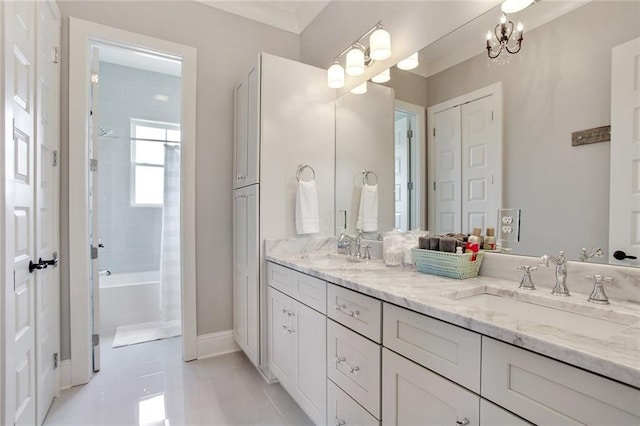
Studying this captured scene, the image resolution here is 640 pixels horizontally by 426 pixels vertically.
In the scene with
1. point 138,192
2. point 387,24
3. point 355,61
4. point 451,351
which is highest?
point 387,24

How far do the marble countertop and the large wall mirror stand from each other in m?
0.24

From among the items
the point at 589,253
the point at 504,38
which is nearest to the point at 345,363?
the point at 589,253

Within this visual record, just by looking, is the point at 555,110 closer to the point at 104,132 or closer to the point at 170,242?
the point at 170,242

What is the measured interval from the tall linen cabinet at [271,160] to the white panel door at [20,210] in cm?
114

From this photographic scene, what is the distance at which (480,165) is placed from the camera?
1.50m

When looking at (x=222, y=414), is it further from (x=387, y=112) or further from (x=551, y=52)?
(x=551, y=52)

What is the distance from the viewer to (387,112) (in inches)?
80.9

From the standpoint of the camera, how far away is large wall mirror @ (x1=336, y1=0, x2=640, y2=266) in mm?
1109

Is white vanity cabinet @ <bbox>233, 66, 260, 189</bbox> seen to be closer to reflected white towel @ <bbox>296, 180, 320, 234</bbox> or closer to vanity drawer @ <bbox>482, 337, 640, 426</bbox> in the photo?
reflected white towel @ <bbox>296, 180, 320, 234</bbox>

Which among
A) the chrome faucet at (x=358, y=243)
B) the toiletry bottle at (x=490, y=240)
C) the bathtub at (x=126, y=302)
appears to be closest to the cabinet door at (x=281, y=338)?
the chrome faucet at (x=358, y=243)

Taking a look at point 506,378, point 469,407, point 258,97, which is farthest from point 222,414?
point 258,97

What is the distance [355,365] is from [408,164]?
1156mm

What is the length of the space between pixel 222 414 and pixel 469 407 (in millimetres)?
1484

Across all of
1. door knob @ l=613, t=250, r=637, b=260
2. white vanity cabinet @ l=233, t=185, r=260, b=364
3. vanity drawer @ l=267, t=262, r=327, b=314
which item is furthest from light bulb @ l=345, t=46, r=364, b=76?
door knob @ l=613, t=250, r=637, b=260
